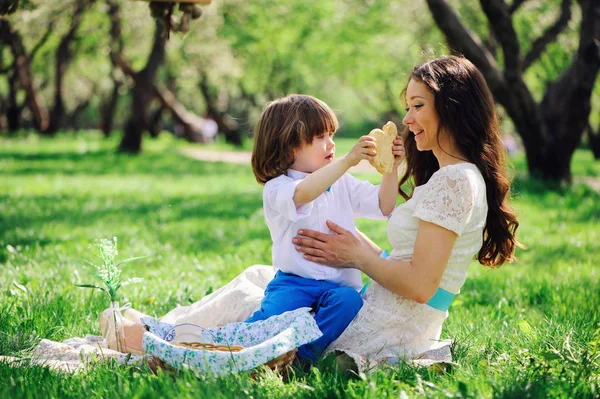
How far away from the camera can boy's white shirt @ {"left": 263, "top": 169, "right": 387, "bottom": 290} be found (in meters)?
3.47

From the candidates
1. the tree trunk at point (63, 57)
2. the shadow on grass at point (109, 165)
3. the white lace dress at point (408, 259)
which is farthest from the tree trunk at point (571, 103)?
the tree trunk at point (63, 57)

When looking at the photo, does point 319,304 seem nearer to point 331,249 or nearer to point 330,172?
point 331,249

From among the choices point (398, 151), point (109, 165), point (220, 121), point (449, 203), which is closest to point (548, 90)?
point (398, 151)

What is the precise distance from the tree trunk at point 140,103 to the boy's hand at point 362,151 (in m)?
18.0

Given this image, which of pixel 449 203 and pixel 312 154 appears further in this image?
pixel 312 154

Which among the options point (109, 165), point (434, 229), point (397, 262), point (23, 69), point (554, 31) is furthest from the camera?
point (23, 69)

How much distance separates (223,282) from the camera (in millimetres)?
5539

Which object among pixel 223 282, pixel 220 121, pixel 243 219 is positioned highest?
pixel 223 282

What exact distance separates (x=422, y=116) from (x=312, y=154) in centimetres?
63

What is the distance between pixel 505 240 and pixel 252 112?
43.6 metres

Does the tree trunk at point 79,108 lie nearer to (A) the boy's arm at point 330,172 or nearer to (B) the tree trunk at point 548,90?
(B) the tree trunk at point 548,90

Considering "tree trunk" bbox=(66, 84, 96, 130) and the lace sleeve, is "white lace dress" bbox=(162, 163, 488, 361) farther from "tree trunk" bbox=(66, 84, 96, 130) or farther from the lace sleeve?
"tree trunk" bbox=(66, 84, 96, 130)

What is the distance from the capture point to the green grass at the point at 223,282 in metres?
2.92

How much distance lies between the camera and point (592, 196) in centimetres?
1169
